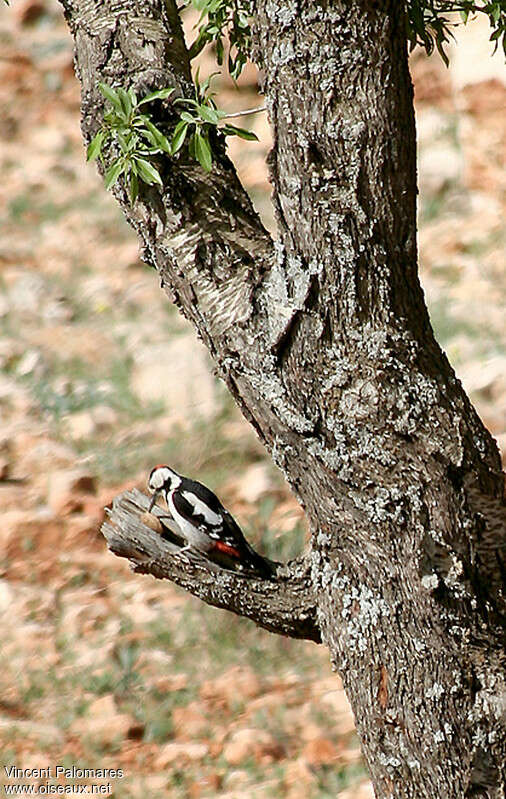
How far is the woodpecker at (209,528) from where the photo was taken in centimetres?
277

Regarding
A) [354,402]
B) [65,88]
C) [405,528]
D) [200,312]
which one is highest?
[65,88]

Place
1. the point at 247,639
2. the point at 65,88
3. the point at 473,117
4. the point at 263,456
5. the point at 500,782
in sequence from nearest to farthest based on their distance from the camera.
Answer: the point at 500,782, the point at 247,639, the point at 263,456, the point at 473,117, the point at 65,88

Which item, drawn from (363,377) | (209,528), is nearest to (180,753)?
(209,528)

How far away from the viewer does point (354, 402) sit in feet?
7.36

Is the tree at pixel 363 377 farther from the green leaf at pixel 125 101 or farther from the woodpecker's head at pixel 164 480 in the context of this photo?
the woodpecker's head at pixel 164 480

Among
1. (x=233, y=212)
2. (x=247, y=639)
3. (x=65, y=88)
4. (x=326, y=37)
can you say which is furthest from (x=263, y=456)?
(x=65, y=88)

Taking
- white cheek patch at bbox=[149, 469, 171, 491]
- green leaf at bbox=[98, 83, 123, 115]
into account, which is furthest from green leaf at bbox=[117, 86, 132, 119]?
white cheek patch at bbox=[149, 469, 171, 491]

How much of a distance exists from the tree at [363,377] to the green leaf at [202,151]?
0.12m

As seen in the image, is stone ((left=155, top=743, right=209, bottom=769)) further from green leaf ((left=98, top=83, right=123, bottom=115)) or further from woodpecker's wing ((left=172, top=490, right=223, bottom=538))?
green leaf ((left=98, top=83, right=123, bottom=115))

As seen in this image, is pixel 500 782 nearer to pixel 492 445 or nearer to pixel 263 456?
pixel 492 445

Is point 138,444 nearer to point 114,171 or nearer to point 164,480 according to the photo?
point 164,480

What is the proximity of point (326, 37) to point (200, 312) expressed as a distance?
0.59 meters

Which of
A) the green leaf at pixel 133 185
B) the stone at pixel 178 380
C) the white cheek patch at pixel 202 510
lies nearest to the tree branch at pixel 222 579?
the white cheek patch at pixel 202 510

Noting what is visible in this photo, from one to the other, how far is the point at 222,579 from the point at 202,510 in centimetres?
44
